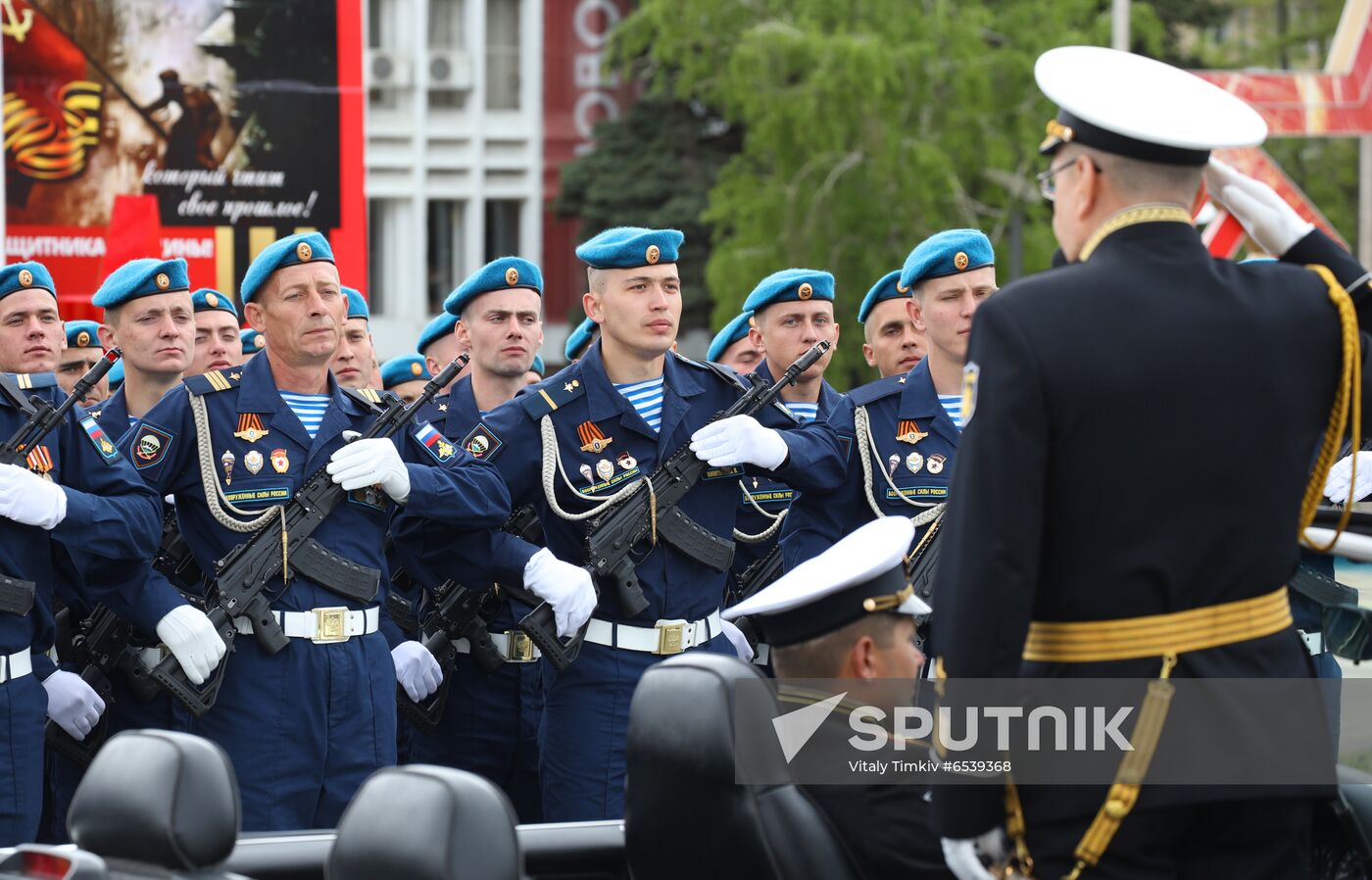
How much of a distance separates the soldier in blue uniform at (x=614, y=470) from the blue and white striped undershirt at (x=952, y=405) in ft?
1.21

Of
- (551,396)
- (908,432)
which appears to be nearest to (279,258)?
(551,396)

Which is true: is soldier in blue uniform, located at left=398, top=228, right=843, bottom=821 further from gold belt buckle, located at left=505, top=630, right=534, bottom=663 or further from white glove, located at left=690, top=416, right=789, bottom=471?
gold belt buckle, located at left=505, top=630, right=534, bottom=663

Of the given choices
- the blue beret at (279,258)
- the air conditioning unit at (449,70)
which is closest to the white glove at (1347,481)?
the blue beret at (279,258)

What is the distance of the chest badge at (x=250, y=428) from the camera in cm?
629

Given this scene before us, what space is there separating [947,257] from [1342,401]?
329 cm

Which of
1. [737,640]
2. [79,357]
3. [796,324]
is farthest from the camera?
[79,357]

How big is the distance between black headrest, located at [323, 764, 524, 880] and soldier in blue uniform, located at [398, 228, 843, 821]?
3.33 m

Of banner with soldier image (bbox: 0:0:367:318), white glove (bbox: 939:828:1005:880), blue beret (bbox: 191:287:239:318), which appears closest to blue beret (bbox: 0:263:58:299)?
blue beret (bbox: 191:287:239:318)

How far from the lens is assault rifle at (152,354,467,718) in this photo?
612 centimetres

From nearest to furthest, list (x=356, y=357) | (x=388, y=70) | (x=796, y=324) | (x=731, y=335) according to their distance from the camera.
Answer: (x=796, y=324) < (x=356, y=357) < (x=731, y=335) < (x=388, y=70)

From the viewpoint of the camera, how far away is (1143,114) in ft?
10.8

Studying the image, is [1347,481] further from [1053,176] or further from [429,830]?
[429,830]

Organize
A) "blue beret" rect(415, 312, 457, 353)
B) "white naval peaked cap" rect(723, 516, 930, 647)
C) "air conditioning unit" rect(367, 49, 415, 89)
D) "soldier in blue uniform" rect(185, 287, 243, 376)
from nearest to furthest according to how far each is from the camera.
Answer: "white naval peaked cap" rect(723, 516, 930, 647) < "soldier in blue uniform" rect(185, 287, 243, 376) < "blue beret" rect(415, 312, 457, 353) < "air conditioning unit" rect(367, 49, 415, 89)

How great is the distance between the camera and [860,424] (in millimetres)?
6645
